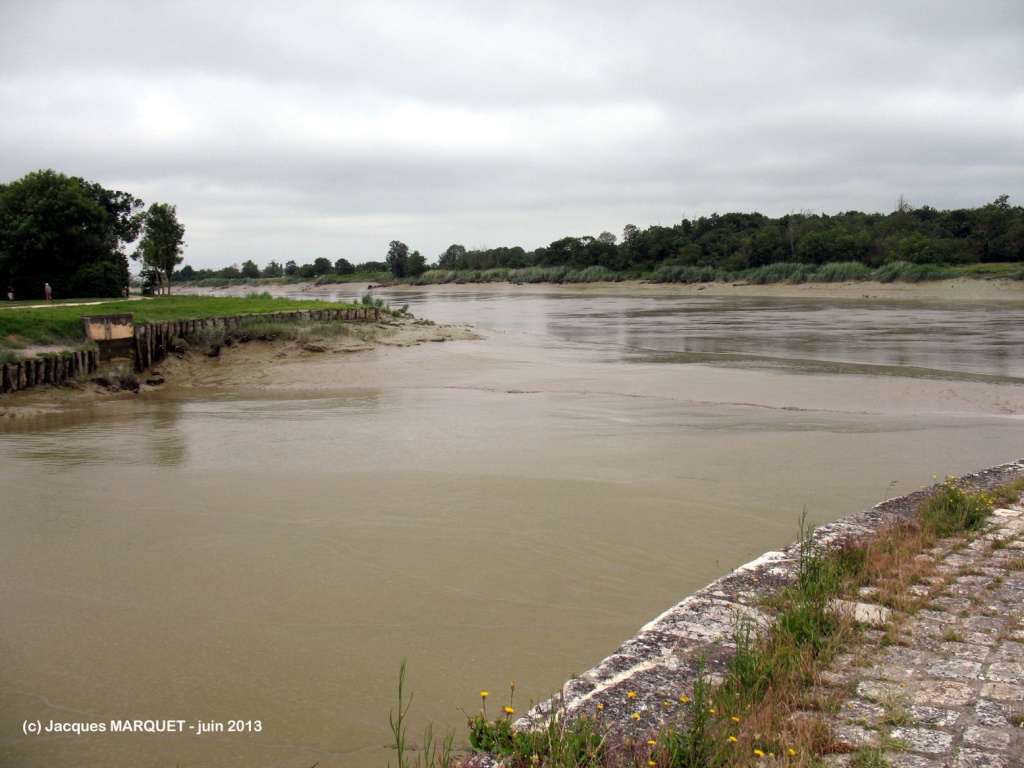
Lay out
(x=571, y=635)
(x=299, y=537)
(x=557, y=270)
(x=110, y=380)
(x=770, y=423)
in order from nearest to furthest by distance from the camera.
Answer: (x=571, y=635), (x=299, y=537), (x=770, y=423), (x=110, y=380), (x=557, y=270)

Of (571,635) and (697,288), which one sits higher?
(697,288)

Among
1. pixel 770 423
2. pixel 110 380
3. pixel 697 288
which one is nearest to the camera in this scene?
pixel 770 423

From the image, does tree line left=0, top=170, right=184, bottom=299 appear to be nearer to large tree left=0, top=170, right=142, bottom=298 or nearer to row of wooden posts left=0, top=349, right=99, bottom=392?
large tree left=0, top=170, right=142, bottom=298

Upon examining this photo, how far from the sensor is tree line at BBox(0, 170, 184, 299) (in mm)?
27453

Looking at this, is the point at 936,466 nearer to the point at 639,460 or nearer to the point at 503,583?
the point at 639,460

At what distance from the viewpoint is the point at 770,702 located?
3.03 meters

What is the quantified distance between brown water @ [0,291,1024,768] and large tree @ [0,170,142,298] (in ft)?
52.8

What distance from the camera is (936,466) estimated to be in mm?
8070

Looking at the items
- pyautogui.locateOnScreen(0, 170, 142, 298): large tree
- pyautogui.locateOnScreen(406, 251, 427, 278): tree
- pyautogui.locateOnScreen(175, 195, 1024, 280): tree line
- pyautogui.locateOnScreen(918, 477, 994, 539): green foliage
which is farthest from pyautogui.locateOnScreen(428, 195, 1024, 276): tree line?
pyautogui.locateOnScreen(918, 477, 994, 539): green foliage

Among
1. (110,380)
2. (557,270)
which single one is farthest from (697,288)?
(110,380)

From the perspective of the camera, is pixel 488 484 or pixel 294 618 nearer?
pixel 294 618

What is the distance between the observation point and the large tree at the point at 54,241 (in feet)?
90.1

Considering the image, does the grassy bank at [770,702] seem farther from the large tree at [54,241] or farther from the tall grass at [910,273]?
the tall grass at [910,273]

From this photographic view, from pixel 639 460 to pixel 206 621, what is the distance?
16.4ft
